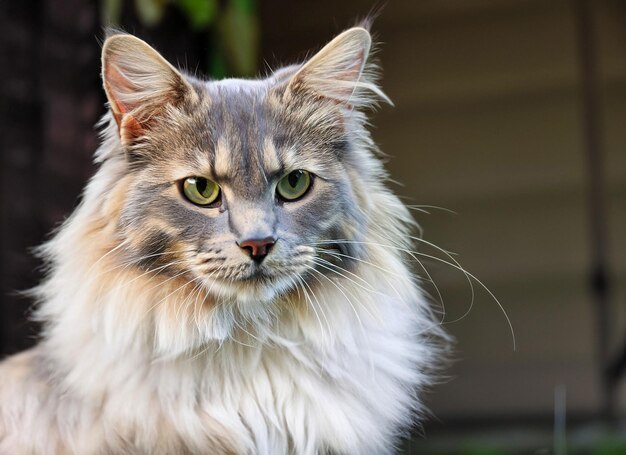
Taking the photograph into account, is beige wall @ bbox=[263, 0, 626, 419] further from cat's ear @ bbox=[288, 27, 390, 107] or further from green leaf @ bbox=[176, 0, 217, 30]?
cat's ear @ bbox=[288, 27, 390, 107]

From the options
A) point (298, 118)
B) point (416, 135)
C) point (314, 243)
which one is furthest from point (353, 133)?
point (416, 135)

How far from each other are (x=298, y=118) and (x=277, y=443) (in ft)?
2.83

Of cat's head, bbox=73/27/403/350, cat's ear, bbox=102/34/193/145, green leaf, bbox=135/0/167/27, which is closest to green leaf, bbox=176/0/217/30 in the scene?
green leaf, bbox=135/0/167/27

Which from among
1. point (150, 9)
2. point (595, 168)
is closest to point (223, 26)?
point (150, 9)

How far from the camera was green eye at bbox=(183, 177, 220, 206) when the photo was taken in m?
2.27

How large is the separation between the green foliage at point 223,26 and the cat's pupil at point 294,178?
1676 millimetres

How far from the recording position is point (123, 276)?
7.63ft

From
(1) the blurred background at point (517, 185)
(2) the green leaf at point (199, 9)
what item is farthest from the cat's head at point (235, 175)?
(1) the blurred background at point (517, 185)

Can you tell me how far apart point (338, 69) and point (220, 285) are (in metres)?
0.72

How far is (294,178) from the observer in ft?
7.70

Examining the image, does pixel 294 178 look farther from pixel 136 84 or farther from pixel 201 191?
pixel 136 84

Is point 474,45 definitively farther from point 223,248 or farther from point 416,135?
point 223,248

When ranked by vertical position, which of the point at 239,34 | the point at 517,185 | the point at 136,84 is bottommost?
the point at 517,185

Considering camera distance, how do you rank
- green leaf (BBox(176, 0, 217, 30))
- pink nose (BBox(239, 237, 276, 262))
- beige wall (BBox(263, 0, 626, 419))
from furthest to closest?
beige wall (BBox(263, 0, 626, 419)) → green leaf (BBox(176, 0, 217, 30)) → pink nose (BBox(239, 237, 276, 262))
